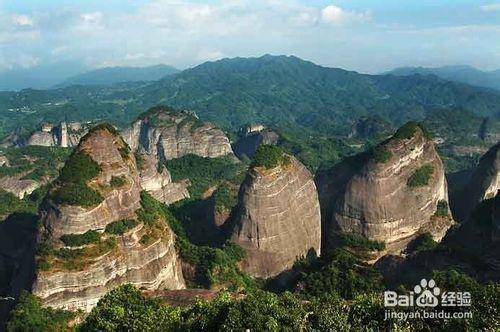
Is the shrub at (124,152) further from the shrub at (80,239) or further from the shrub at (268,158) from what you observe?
the shrub at (268,158)

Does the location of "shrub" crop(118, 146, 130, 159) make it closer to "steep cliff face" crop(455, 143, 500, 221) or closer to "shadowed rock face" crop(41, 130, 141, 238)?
"shadowed rock face" crop(41, 130, 141, 238)

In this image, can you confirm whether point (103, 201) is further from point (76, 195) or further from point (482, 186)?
point (482, 186)

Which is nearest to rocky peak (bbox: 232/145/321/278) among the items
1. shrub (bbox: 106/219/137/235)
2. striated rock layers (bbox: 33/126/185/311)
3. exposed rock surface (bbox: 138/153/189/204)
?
striated rock layers (bbox: 33/126/185/311)

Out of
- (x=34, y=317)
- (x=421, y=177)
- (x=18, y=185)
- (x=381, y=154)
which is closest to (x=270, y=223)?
(x=381, y=154)

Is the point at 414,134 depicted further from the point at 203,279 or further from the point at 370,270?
the point at 203,279

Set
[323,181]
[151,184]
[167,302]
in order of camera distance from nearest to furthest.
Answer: [167,302] < [323,181] < [151,184]

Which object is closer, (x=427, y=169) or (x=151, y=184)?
(x=427, y=169)

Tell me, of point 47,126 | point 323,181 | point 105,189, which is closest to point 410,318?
point 105,189
